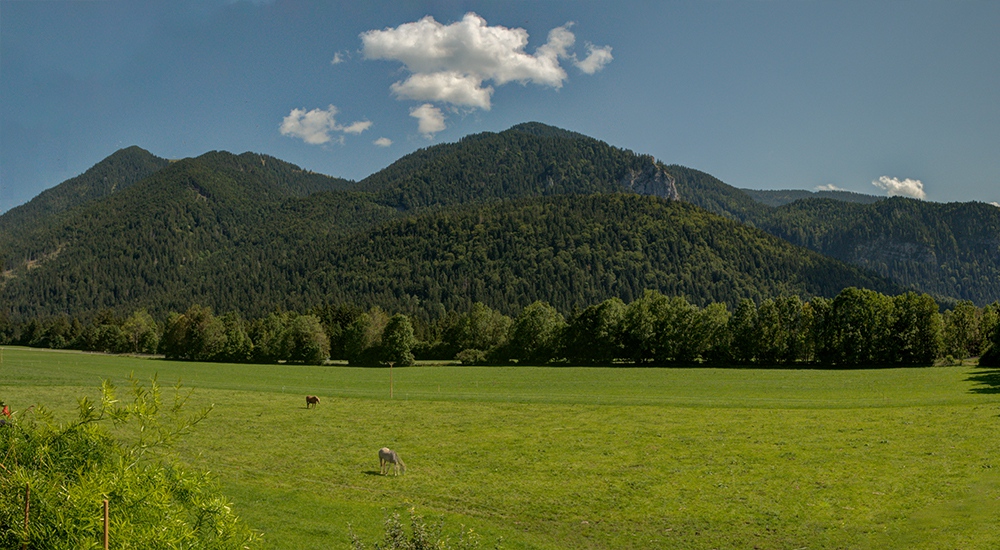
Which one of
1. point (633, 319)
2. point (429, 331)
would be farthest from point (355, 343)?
point (633, 319)

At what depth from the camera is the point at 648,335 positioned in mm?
88938

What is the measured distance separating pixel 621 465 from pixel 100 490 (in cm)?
2335

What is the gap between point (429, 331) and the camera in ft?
417

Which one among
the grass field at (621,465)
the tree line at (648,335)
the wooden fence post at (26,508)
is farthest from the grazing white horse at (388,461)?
the tree line at (648,335)

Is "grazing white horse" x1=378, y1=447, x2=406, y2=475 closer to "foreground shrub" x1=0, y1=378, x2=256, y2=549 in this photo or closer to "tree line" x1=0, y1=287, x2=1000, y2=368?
"foreground shrub" x1=0, y1=378, x2=256, y2=549

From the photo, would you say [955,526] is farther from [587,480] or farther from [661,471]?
[587,480]

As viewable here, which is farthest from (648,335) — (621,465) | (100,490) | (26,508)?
(26,508)

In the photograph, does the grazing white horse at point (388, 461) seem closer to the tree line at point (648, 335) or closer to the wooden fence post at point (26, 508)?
the wooden fence post at point (26, 508)

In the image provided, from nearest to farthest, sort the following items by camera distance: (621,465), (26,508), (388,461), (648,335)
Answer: (26,508) < (388,461) < (621,465) < (648,335)

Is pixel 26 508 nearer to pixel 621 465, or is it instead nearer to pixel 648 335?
pixel 621 465

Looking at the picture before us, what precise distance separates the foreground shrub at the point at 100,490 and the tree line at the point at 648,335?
85798 millimetres

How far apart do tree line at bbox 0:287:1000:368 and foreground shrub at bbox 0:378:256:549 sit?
85.8 meters

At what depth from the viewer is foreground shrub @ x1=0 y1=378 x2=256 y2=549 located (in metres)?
4.72

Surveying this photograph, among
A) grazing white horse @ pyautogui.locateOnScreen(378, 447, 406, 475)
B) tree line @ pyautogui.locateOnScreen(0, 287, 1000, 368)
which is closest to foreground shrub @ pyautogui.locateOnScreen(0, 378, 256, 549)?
grazing white horse @ pyautogui.locateOnScreen(378, 447, 406, 475)
